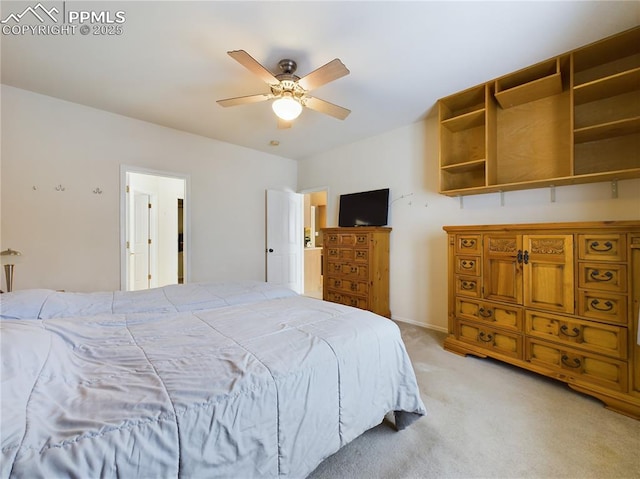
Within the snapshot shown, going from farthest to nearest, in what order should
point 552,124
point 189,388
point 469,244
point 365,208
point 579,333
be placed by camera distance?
1. point 365,208
2. point 469,244
3. point 552,124
4. point 579,333
5. point 189,388

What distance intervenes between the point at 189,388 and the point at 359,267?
9.67 ft

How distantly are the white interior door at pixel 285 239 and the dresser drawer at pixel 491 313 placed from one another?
3.05 meters

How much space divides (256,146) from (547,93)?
12.1 ft

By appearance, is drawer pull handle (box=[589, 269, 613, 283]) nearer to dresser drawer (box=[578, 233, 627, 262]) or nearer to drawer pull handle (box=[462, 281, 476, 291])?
dresser drawer (box=[578, 233, 627, 262])

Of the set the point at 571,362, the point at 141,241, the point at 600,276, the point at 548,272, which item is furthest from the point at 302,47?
the point at 141,241

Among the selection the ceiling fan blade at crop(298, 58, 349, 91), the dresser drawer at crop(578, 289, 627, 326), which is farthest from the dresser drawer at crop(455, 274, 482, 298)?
the ceiling fan blade at crop(298, 58, 349, 91)

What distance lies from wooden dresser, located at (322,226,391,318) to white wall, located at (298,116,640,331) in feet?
0.77

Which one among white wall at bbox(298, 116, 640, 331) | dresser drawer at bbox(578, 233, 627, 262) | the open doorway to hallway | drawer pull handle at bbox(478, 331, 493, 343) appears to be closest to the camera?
dresser drawer at bbox(578, 233, 627, 262)

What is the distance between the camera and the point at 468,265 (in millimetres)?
2664

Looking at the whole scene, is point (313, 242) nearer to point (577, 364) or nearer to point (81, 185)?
point (81, 185)

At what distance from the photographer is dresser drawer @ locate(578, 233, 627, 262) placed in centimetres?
186

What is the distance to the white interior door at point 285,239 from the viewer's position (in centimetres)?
480

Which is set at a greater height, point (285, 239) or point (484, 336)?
point (285, 239)

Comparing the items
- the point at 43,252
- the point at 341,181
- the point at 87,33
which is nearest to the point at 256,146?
the point at 341,181
